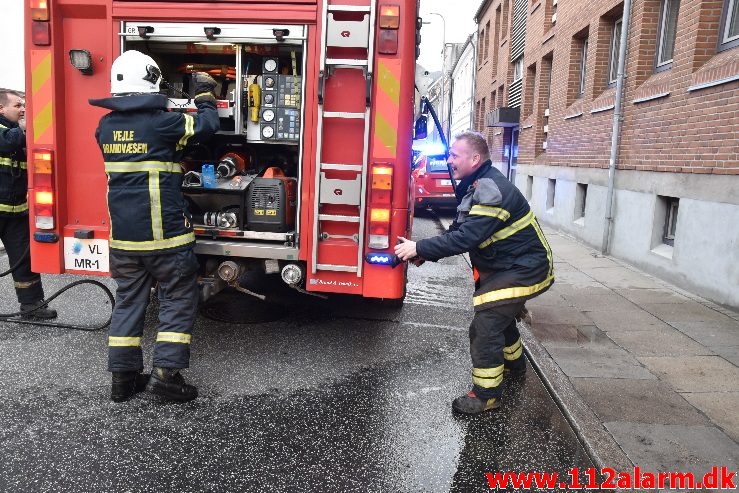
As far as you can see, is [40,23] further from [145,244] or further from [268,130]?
[145,244]

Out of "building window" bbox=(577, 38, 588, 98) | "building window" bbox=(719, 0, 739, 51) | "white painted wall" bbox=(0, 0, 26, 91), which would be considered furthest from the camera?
"building window" bbox=(577, 38, 588, 98)

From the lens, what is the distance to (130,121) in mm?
3580

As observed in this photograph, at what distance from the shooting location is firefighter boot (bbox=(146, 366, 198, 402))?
361 cm

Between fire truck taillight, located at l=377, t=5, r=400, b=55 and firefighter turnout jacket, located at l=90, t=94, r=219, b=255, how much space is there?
1.35 m

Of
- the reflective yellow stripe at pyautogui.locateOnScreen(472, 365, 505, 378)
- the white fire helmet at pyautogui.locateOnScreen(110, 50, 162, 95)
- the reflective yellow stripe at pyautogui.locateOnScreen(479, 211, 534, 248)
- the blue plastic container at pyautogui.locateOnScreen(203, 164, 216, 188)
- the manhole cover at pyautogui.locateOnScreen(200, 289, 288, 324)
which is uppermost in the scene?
the white fire helmet at pyautogui.locateOnScreen(110, 50, 162, 95)

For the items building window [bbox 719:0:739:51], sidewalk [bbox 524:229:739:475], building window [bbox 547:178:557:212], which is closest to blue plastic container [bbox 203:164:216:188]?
sidewalk [bbox 524:229:739:475]

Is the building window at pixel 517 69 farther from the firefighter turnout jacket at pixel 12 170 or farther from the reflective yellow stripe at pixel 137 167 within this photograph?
the reflective yellow stripe at pixel 137 167

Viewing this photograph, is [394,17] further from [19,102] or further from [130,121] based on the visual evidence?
[19,102]

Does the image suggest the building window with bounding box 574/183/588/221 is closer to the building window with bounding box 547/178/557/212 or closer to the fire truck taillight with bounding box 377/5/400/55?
the building window with bounding box 547/178/557/212

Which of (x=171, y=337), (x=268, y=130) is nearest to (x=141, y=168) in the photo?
(x=171, y=337)

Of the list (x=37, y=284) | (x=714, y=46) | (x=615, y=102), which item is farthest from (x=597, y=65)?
(x=37, y=284)

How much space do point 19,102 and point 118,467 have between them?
362 cm

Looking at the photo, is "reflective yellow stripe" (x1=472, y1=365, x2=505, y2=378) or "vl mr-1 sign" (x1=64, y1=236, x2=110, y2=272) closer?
"reflective yellow stripe" (x1=472, y1=365, x2=505, y2=378)

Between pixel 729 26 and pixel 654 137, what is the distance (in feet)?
5.16
